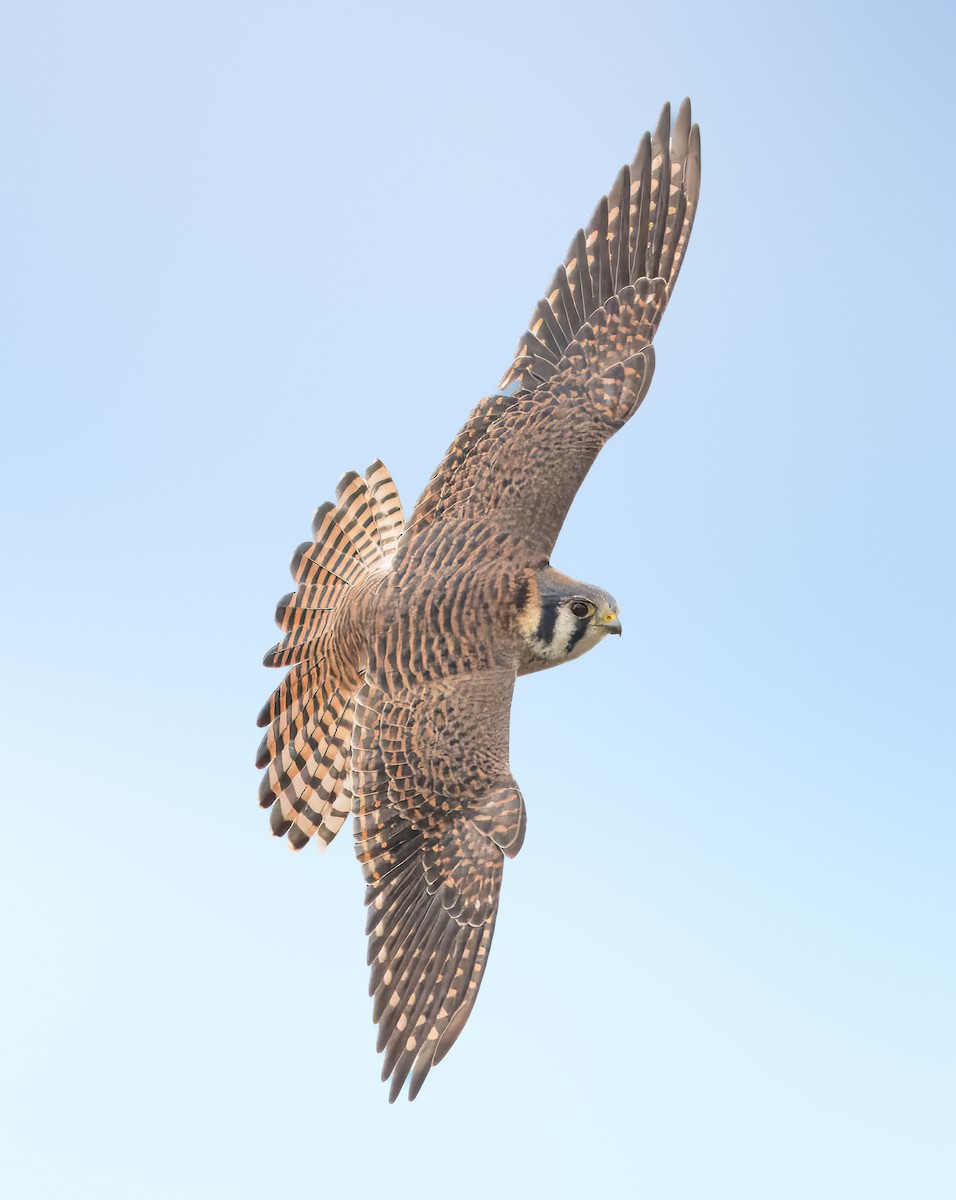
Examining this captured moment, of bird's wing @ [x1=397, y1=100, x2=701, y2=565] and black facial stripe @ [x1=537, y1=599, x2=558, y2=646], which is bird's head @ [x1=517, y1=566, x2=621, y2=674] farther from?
bird's wing @ [x1=397, y1=100, x2=701, y2=565]

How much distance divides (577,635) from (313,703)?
1.42 m

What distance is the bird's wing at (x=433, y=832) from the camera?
20.7ft

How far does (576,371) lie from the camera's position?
23.8 feet

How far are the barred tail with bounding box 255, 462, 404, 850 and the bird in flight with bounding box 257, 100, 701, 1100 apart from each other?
0.4 inches

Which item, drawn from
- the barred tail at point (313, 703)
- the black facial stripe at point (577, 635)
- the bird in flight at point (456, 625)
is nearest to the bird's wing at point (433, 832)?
the bird in flight at point (456, 625)

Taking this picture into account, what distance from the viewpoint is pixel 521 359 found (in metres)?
7.25

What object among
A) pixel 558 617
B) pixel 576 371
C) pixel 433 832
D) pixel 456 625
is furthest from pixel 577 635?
pixel 576 371

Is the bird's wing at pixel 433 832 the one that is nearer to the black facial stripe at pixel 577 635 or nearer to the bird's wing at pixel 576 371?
the black facial stripe at pixel 577 635

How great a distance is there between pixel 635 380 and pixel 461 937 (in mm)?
2912

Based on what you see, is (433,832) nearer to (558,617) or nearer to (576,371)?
(558,617)

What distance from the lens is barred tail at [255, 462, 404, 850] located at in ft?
23.3

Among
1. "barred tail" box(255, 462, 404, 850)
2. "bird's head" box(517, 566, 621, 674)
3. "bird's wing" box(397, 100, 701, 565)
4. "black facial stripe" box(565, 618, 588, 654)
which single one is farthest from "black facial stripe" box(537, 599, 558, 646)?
"barred tail" box(255, 462, 404, 850)

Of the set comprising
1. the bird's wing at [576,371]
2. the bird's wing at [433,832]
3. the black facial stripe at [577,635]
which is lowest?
the bird's wing at [433,832]

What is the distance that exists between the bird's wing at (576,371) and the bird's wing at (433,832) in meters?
0.77
